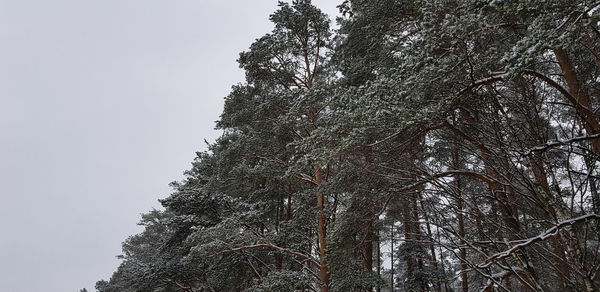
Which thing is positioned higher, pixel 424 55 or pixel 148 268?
pixel 424 55

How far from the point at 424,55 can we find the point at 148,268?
10798mm

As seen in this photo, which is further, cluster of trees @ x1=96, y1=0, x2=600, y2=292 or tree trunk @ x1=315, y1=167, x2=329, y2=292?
tree trunk @ x1=315, y1=167, x2=329, y2=292

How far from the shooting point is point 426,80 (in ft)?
14.5

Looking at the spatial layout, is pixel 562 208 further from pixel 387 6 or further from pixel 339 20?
pixel 339 20

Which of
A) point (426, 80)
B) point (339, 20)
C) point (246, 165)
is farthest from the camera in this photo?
point (339, 20)

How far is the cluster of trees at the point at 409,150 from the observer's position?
316 centimetres

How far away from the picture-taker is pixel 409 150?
560cm

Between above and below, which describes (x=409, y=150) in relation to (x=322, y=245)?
above

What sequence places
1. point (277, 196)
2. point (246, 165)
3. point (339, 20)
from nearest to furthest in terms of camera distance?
point (246, 165), point (339, 20), point (277, 196)

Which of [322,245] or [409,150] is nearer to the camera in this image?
[409,150]

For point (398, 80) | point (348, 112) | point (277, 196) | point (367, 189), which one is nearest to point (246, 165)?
point (277, 196)

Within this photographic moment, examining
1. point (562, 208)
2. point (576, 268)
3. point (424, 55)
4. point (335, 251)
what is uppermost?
point (424, 55)

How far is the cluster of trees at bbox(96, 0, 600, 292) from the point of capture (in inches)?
124

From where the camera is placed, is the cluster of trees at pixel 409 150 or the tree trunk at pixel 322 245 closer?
the cluster of trees at pixel 409 150
